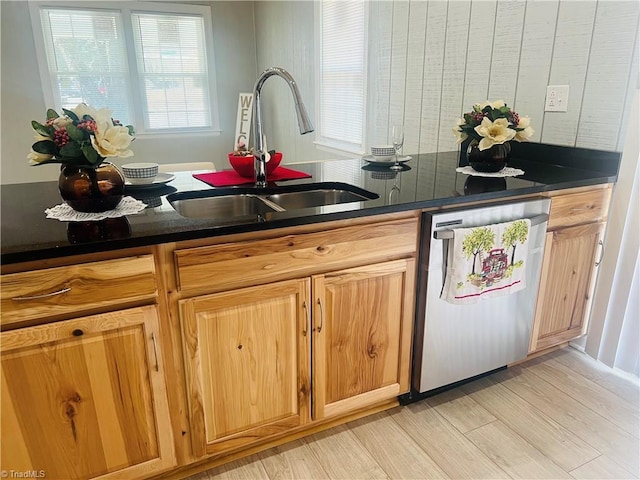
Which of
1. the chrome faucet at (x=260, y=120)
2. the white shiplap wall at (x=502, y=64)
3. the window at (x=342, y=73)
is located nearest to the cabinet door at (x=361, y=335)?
the chrome faucet at (x=260, y=120)

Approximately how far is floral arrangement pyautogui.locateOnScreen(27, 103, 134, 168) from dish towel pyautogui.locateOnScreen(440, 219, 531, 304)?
116 centimetres

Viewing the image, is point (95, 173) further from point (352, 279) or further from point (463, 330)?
point (463, 330)

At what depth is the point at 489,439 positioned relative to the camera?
173 centimetres

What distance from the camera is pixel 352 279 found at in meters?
1.57

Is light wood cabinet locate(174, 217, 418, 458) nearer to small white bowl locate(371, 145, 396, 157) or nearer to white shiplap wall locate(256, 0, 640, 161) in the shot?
small white bowl locate(371, 145, 396, 157)

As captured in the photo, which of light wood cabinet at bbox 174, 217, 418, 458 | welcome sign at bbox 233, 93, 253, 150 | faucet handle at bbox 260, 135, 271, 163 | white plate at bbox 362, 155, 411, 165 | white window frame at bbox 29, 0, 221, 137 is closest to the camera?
light wood cabinet at bbox 174, 217, 418, 458

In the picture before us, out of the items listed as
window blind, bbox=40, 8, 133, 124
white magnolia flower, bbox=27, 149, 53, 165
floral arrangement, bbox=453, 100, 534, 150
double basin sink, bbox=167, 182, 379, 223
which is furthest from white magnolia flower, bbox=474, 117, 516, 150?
window blind, bbox=40, 8, 133, 124

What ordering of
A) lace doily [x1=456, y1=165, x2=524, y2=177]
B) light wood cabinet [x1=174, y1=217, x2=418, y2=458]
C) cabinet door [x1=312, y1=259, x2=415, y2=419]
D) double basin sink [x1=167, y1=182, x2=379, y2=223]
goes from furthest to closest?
1. lace doily [x1=456, y1=165, x2=524, y2=177]
2. double basin sink [x1=167, y1=182, x2=379, y2=223]
3. cabinet door [x1=312, y1=259, x2=415, y2=419]
4. light wood cabinet [x1=174, y1=217, x2=418, y2=458]

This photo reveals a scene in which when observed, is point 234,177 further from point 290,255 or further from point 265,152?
point 290,255

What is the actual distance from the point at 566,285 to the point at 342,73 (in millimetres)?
2735

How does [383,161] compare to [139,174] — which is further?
[383,161]

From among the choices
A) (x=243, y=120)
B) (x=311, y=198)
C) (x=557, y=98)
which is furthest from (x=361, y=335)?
(x=243, y=120)

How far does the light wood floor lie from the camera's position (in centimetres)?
A: 158

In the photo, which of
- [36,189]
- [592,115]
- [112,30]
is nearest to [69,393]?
[36,189]
